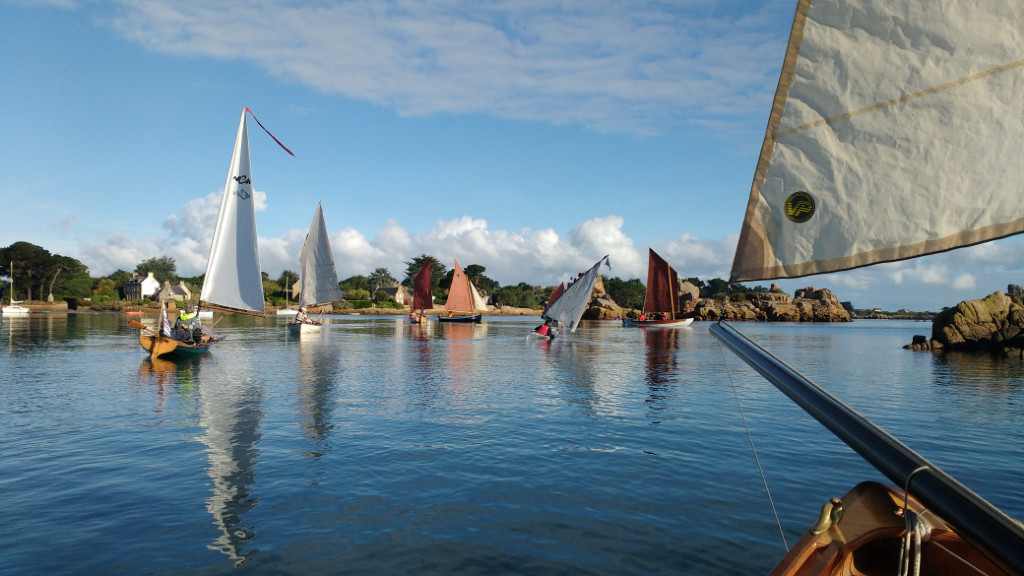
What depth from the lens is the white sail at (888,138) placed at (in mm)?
3709

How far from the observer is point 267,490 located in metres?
11.4

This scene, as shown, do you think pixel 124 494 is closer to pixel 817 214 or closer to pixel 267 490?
pixel 267 490

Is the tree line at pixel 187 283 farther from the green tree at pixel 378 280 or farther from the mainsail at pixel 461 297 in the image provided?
the mainsail at pixel 461 297

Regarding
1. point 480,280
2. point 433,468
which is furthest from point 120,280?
point 433,468

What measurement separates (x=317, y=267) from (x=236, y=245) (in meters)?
34.8

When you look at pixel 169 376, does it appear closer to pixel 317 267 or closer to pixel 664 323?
pixel 317 267

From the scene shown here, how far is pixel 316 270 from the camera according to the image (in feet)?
217

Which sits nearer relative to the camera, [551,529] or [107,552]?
[107,552]

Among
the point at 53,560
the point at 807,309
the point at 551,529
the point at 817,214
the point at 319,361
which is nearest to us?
the point at 817,214

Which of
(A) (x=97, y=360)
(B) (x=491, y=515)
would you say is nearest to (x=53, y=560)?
(B) (x=491, y=515)

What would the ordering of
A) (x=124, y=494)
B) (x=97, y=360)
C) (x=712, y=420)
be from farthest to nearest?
(x=97, y=360) → (x=712, y=420) → (x=124, y=494)

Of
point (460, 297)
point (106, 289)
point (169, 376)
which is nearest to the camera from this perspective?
→ point (169, 376)

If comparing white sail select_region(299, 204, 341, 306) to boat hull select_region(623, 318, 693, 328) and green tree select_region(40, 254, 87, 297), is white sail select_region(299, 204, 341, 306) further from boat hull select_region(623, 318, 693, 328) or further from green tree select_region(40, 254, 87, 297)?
green tree select_region(40, 254, 87, 297)

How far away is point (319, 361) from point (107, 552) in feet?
94.0
